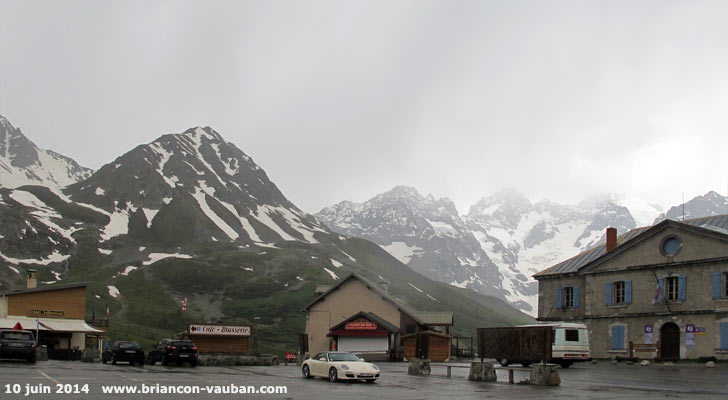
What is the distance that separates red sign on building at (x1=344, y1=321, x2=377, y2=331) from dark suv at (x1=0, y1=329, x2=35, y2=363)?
35.3 m

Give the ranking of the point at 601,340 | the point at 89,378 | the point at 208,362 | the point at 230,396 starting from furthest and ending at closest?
the point at 601,340 → the point at 208,362 → the point at 89,378 → the point at 230,396

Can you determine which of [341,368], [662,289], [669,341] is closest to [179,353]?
[341,368]

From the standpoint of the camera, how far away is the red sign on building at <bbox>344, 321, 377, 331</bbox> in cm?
7131

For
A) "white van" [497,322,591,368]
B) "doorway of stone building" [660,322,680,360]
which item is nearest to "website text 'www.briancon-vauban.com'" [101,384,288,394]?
"white van" [497,322,591,368]

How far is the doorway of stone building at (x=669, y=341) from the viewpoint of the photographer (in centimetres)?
5527

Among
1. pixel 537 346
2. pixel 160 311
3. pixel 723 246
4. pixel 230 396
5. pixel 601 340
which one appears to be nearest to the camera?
pixel 230 396

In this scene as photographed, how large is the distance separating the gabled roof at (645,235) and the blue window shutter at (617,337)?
5745mm

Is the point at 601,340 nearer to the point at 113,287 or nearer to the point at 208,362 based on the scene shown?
the point at 208,362

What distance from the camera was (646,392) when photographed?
26.8 metres

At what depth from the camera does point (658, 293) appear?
185 feet

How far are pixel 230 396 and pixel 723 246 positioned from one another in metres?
41.9

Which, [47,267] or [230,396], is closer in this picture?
[230,396]

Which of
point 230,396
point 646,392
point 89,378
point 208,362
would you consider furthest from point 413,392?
point 208,362

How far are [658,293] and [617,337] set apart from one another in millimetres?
5267
